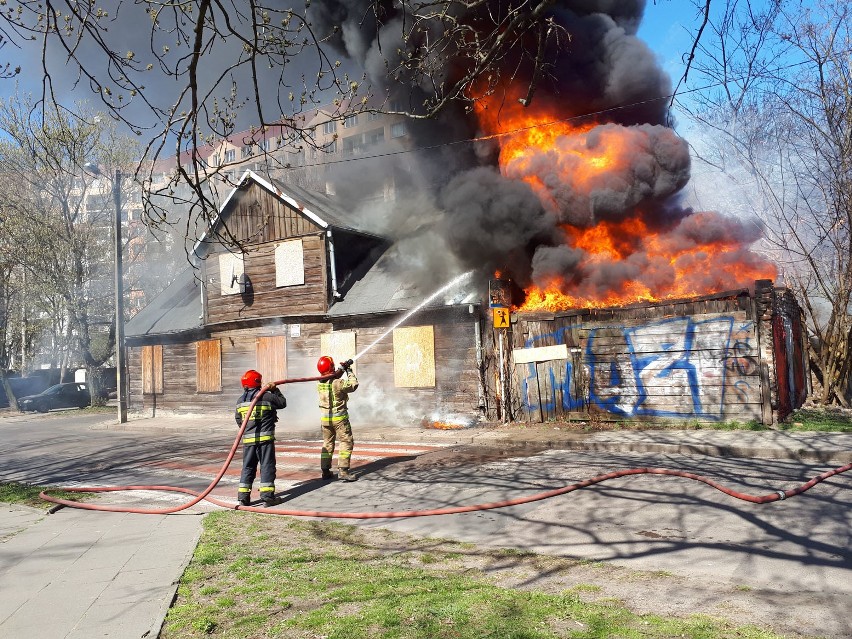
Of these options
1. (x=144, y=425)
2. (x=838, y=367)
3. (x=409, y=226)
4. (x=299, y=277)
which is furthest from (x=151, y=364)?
(x=838, y=367)

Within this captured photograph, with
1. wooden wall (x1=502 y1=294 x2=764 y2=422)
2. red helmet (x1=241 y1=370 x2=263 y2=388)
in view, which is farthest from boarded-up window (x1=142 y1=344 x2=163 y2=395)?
red helmet (x1=241 y1=370 x2=263 y2=388)

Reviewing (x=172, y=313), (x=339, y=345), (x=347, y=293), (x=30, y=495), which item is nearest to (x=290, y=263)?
(x=347, y=293)

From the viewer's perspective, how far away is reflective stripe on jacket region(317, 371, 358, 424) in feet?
28.0

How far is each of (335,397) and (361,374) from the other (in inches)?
343

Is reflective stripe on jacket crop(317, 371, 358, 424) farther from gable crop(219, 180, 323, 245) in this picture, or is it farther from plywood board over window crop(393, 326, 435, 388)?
gable crop(219, 180, 323, 245)

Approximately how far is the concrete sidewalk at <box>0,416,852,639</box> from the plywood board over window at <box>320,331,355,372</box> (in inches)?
377

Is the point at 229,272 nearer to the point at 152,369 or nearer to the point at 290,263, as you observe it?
the point at 290,263

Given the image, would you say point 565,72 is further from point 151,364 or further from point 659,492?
point 151,364

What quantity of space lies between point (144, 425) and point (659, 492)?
17289 mm

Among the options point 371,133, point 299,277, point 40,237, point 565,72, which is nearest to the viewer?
point 565,72

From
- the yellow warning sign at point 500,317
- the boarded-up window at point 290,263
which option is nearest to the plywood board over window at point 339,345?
the boarded-up window at point 290,263

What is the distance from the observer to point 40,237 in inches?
984

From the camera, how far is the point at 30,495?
7922 millimetres

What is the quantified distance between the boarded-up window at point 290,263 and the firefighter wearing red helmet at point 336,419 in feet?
35.4
